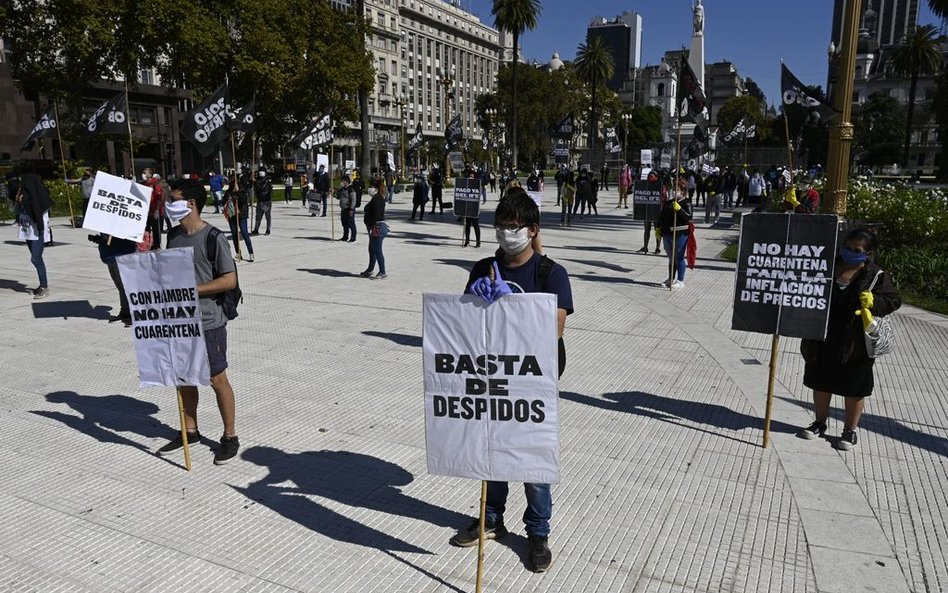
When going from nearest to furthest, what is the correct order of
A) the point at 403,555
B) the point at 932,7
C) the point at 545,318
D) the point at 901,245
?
the point at 545,318 < the point at 403,555 < the point at 901,245 < the point at 932,7

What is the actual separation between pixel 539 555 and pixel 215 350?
109 inches

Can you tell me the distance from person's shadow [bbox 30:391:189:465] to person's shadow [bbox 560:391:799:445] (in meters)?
3.66

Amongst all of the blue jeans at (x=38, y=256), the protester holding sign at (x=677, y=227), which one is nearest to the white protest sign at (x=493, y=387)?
the protester holding sign at (x=677, y=227)

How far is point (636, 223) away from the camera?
24.8m

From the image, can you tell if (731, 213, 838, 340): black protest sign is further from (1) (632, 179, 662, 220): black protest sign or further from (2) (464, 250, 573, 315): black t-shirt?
(1) (632, 179, 662, 220): black protest sign

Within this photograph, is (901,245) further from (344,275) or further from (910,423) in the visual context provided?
(344,275)

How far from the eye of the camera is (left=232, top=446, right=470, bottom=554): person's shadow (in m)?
4.23

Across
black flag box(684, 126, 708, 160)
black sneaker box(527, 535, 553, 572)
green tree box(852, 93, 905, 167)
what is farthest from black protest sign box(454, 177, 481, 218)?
green tree box(852, 93, 905, 167)

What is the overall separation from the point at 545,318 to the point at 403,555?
169cm

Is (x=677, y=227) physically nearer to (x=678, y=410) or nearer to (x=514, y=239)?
(x=678, y=410)

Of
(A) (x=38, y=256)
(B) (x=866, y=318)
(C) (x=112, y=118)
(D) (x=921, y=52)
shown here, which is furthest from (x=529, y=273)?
(D) (x=921, y=52)

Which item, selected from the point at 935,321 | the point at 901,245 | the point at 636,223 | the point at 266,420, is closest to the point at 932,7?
the point at 636,223

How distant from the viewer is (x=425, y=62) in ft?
369

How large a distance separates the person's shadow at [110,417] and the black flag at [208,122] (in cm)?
915
